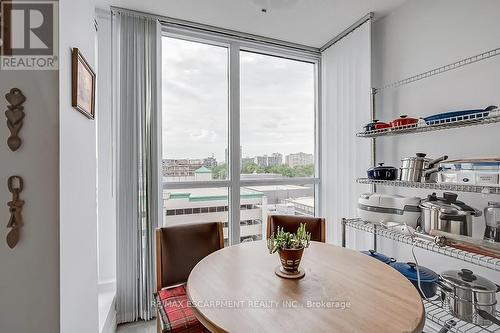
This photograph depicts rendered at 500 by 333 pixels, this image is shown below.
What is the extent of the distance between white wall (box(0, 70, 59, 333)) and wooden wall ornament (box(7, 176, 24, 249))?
0.06ft

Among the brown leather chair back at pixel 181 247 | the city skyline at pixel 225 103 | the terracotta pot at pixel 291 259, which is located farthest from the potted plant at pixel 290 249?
the city skyline at pixel 225 103

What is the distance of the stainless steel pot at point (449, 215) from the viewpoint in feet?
5.07

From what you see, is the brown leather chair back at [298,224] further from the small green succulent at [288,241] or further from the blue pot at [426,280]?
the small green succulent at [288,241]

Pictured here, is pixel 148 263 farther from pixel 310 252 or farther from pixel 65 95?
pixel 65 95

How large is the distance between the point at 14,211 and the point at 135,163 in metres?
1.30

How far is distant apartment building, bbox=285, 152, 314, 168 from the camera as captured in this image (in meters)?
3.20

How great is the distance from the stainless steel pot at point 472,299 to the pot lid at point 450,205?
346 mm

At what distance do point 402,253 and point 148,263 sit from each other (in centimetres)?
224

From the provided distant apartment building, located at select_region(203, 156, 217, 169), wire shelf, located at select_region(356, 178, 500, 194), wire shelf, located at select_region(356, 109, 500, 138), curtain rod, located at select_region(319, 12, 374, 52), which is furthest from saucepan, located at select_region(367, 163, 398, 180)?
distant apartment building, located at select_region(203, 156, 217, 169)

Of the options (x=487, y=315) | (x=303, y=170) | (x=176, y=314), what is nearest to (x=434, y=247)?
(x=487, y=315)

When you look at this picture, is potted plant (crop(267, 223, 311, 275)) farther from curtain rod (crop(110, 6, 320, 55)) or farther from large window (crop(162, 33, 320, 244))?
curtain rod (crop(110, 6, 320, 55))

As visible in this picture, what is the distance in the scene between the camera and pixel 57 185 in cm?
111

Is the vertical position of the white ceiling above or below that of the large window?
above

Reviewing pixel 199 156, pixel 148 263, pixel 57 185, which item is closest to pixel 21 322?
pixel 57 185
